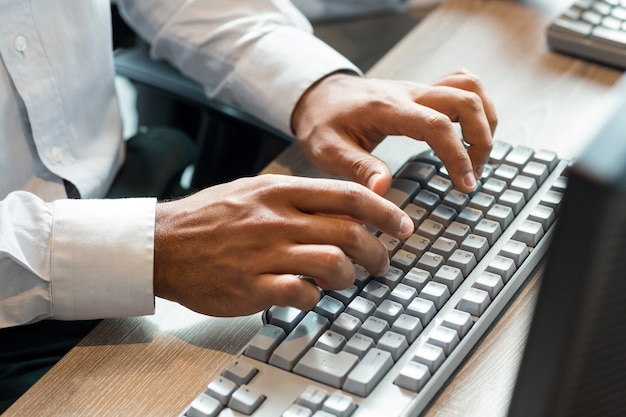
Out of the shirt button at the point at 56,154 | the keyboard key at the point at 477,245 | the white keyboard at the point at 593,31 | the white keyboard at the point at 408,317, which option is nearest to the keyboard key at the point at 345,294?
the white keyboard at the point at 408,317

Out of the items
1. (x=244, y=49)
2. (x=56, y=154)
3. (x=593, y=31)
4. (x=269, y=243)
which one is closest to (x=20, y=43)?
(x=56, y=154)

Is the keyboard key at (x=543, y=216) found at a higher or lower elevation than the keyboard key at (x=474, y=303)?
higher

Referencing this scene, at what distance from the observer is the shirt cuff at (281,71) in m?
0.92

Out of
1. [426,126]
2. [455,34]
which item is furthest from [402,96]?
[455,34]

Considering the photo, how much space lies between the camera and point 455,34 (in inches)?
42.9

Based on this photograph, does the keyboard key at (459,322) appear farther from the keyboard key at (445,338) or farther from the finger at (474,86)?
the finger at (474,86)

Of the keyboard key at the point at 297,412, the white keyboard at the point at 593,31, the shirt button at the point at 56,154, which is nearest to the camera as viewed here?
the keyboard key at the point at 297,412

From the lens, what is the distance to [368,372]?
59 cm

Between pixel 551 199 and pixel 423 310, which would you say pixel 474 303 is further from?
pixel 551 199

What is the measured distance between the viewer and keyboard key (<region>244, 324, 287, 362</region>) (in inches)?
24.4

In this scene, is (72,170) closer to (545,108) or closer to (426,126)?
(426,126)

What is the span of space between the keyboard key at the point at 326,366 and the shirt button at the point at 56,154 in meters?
0.42

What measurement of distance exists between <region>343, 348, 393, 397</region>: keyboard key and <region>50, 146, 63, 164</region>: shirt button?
17.6 inches

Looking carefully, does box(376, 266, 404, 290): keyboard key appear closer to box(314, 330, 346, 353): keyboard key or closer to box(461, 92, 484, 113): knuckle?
box(314, 330, 346, 353): keyboard key
